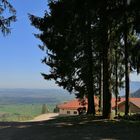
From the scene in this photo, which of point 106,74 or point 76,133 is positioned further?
point 106,74

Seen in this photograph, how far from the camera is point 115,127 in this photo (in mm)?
20797

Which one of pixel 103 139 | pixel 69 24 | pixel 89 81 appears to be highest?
pixel 69 24

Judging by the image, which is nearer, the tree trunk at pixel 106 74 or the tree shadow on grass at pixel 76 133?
the tree shadow on grass at pixel 76 133

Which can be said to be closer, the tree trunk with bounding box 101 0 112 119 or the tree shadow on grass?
the tree shadow on grass

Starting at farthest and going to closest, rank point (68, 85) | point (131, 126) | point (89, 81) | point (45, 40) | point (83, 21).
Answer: point (68, 85)
point (45, 40)
point (89, 81)
point (83, 21)
point (131, 126)

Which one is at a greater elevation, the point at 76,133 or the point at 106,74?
the point at 106,74

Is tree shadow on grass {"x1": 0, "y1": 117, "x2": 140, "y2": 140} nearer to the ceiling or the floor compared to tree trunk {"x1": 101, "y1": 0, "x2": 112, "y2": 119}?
nearer to the floor

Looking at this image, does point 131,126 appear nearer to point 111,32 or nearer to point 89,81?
point 111,32

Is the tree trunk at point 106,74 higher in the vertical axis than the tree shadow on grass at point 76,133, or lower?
higher

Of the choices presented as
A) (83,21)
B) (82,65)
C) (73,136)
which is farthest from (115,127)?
(82,65)

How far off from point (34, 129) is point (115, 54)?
20.9 m

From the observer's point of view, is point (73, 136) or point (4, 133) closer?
point (73, 136)

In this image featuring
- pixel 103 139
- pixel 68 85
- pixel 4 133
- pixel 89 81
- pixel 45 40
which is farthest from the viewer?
pixel 68 85

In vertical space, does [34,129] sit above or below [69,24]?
below
